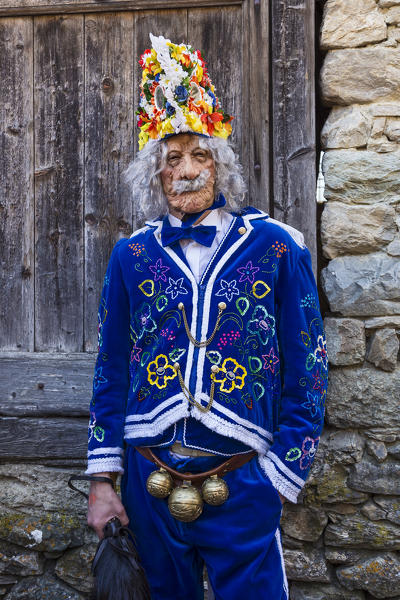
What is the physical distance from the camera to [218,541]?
1.57 metres

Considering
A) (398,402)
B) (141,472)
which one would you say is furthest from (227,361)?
(398,402)

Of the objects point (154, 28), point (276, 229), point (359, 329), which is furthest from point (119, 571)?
point (154, 28)

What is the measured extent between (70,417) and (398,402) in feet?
4.57

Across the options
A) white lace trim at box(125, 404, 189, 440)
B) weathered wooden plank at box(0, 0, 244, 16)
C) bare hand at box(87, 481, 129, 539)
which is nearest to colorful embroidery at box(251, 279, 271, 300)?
white lace trim at box(125, 404, 189, 440)

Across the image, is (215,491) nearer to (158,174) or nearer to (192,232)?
(192,232)

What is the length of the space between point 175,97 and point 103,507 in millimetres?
1226

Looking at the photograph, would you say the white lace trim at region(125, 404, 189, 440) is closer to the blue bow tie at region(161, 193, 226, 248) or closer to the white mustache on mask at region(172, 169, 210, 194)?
the blue bow tie at region(161, 193, 226, 248)

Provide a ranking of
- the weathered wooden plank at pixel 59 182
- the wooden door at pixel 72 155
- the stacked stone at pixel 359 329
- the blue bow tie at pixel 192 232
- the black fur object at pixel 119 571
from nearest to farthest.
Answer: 1. the black fur object at pixel 119 571
2. the blue bow tie at pixel 192 232
3. the stacked stone at pixel 359 329
4. the wooden door at pixel 72 155
5. the weathered wooden plank at pixel 59 182

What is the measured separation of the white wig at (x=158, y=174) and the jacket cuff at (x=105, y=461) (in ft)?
2.45

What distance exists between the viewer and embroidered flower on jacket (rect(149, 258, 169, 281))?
173 cm

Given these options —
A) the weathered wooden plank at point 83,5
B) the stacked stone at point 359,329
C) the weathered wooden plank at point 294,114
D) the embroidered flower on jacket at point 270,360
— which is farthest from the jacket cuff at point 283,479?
the weathered wooden plank at point 83,5

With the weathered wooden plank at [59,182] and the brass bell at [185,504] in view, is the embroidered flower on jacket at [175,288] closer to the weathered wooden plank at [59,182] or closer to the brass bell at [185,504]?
the brass bell at [185,504]

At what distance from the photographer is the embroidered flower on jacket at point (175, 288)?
5.58 feet

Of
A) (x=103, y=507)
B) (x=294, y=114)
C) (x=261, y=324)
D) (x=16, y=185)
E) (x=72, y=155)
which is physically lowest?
(x=103, y=507)
